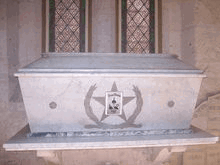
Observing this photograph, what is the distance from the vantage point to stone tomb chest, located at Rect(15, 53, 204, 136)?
179 cm

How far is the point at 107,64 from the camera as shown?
2.02 m

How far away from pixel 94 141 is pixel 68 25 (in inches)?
106

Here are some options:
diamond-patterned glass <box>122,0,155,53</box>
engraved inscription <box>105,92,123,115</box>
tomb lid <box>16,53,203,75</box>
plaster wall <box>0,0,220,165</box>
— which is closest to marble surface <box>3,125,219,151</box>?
engraved inscription <box>105,92,123,115</box>

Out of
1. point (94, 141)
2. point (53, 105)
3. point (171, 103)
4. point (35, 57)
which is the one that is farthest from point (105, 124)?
point (35, 57)

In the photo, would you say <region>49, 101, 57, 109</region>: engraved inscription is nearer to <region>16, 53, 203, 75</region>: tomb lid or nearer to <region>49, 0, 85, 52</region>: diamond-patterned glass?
<region>16, 53, 203, 75</region>: tomb lid

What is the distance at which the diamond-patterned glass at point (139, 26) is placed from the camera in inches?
145

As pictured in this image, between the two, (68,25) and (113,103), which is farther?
(68,25)

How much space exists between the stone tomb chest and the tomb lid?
1cm

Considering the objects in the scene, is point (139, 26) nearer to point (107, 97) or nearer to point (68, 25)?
point (68, 25)

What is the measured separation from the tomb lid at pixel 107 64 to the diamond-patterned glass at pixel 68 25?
136 centimetres

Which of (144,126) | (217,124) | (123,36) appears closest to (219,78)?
(217,124)

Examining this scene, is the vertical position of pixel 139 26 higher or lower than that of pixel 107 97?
higher

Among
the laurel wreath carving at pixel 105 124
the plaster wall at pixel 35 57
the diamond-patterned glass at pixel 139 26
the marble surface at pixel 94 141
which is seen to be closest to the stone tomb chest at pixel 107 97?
the laurel wreath carving at pixel 105 124

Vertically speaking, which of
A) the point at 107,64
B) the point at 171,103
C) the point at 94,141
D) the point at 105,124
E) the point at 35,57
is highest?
the point at 35,57
